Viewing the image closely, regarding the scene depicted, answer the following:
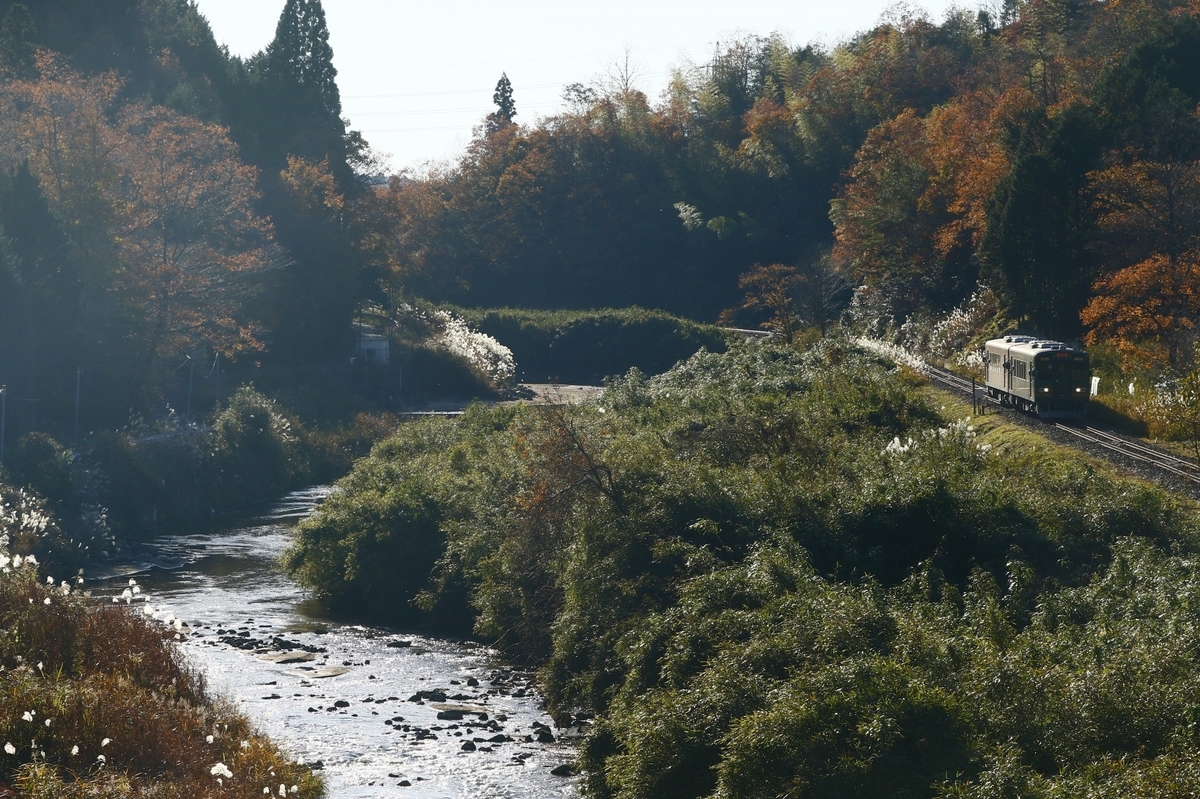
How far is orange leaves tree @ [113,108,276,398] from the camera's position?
53.7 meters

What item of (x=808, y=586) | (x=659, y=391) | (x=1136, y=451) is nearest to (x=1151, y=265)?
(x=1136, y=451)

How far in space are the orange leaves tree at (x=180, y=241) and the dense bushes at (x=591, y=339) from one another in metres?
25.7

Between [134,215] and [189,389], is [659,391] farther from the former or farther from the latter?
[134,215]

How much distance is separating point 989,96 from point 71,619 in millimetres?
57781

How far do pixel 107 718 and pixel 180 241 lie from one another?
42.6m

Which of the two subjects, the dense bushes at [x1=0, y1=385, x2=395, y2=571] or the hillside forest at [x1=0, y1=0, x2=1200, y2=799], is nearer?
the hillside forest at [x1=0, y1=0, x2=1200, y2=799]

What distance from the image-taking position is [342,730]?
2209 centimetres

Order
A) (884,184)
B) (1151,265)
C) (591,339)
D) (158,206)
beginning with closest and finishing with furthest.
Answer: (1151,265) < (158,206) < (884,184) < (591,339)

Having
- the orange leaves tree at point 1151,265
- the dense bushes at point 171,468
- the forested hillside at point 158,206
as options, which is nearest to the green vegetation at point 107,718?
the dense bushes at point 171,468

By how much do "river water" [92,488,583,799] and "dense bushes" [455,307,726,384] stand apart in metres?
47.9

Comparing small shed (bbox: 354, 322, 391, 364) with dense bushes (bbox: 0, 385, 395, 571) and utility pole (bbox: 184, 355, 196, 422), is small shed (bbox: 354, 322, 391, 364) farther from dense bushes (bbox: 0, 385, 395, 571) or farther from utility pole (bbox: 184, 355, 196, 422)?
utility pole (bbox: 184, 355, 196, 422)

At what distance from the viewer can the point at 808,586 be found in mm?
20359

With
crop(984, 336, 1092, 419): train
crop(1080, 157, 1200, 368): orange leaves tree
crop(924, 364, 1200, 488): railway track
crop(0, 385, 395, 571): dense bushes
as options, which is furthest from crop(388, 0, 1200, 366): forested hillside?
crop(0, 385, 395, 571): dense bushes

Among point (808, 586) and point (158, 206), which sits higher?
point (158, 206)
